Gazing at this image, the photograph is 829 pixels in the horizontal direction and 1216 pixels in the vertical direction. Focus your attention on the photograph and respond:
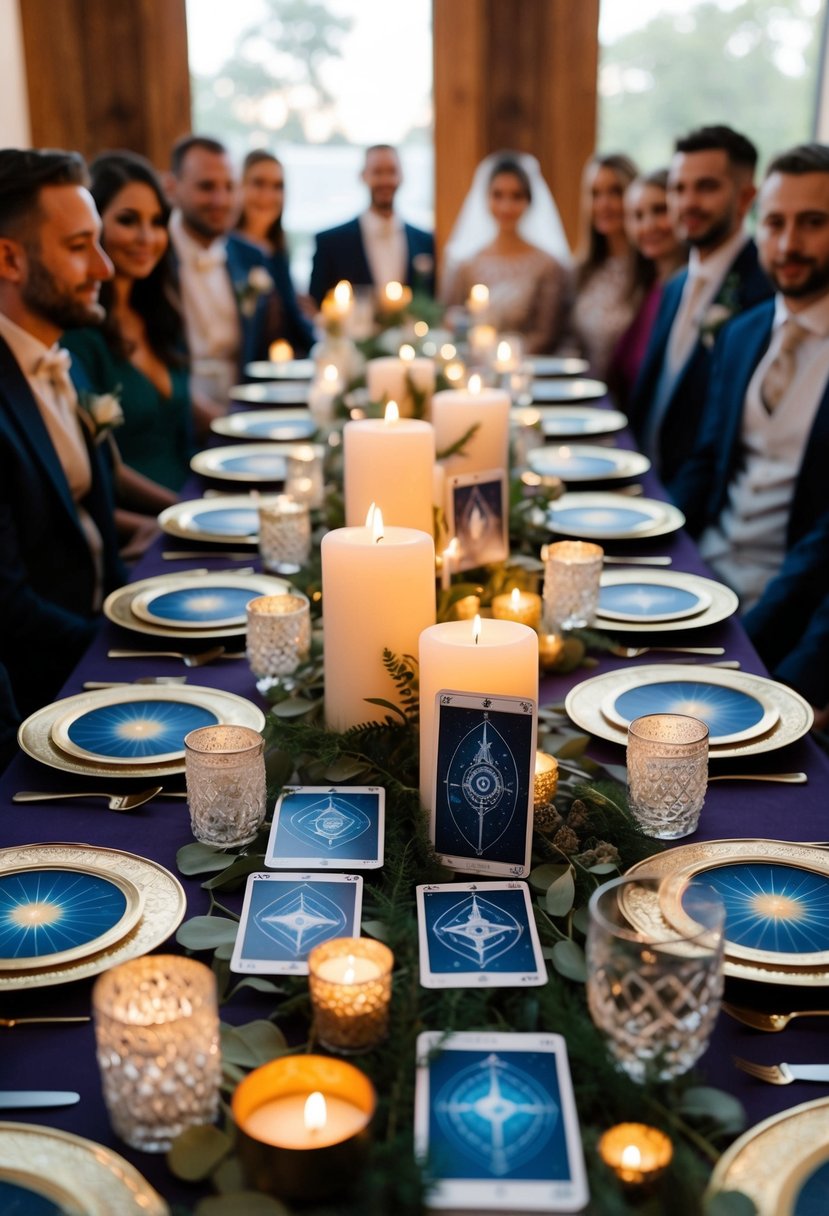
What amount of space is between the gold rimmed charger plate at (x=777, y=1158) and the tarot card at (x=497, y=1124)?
91mm

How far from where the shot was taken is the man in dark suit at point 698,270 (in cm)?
365

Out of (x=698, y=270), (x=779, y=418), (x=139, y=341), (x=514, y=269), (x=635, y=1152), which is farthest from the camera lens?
(x=514, y=269)

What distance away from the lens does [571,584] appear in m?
1.67

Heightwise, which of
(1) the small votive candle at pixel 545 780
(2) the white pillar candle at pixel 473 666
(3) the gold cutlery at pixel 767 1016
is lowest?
(3) the gold cutlery at pixel 767 1016

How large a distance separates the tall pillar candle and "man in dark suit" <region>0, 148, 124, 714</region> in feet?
3.35

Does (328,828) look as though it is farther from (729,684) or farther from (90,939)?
(729,684)

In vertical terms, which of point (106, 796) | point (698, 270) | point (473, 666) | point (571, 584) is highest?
point (698, 270)

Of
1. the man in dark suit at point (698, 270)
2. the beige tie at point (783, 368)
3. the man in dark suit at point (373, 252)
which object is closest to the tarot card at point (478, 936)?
the beige tie at point (783, 368)

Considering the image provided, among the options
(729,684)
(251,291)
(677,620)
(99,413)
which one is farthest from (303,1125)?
(251,291)

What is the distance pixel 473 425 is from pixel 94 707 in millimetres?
776

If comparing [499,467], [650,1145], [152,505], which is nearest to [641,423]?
[152,505]

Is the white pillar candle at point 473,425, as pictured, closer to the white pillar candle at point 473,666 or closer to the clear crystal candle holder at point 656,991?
the white pillar candle at point 473,666

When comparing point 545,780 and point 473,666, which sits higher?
point 473,666

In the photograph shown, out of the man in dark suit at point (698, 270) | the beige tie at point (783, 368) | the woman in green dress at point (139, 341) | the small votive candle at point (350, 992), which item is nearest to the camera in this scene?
the small votive candle at point (350, 992)
